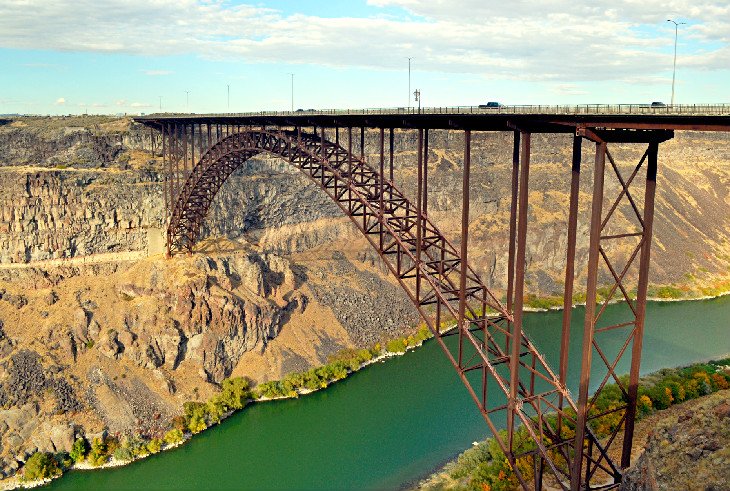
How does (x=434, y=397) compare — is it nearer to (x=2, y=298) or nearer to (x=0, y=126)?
(x=2, y=298)

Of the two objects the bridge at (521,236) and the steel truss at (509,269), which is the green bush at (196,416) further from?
the bridge at (521,236)

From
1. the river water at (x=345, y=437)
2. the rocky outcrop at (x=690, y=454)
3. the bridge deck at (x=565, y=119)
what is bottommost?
the river water at (x=345, y=437)

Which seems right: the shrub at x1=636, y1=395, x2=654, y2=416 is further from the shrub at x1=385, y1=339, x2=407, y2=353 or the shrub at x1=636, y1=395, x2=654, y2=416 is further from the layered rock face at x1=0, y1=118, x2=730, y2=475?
the layered rock face at x1=0, y1=118, x2=730, y2=475

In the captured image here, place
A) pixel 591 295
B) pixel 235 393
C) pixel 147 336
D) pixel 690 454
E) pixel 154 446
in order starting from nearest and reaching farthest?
pixel 690 454 < pixel 591 295 < pixel 154 446 < pixel 235 393 < pixel 147 336

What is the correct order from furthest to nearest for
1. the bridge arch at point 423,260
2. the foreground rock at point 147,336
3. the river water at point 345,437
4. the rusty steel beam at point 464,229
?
the foreground rock at point 147,336 < the river water at point 345,437 < the bridge arch at point 423,260 < the rusty steel beam at point 464,229

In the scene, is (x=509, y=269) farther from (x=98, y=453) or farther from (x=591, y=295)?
(x=98, y=453)

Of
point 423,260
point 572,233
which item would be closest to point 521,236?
point 572,233

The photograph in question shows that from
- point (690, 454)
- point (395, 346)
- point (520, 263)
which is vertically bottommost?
point (395, 346)

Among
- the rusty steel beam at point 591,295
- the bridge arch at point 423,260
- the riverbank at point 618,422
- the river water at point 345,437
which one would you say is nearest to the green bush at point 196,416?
the river water at point 345,437
